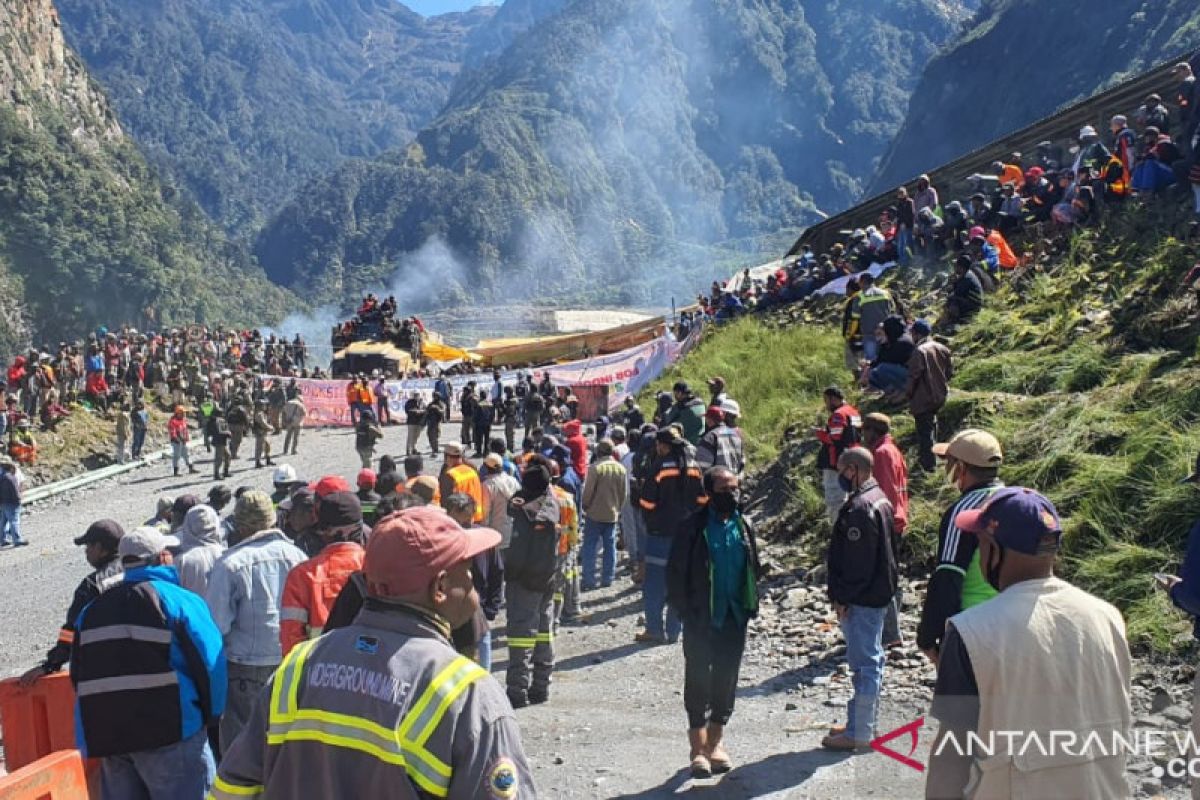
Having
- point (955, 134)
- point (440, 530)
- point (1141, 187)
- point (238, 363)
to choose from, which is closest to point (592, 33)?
point (955, 134)

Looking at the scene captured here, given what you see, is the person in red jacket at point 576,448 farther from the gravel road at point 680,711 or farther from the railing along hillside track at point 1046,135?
the railing along hillside track at point 1046,135

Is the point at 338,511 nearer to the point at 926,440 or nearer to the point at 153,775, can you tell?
the point at 153,775

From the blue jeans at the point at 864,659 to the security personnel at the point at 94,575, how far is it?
394 cm

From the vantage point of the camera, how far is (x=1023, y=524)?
293 cm

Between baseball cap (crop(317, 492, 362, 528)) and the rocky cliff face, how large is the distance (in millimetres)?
67536

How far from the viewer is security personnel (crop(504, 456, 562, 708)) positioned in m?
7.36

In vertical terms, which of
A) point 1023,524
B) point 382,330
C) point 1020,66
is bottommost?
point 1023,524

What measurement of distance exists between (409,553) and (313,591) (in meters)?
2.49

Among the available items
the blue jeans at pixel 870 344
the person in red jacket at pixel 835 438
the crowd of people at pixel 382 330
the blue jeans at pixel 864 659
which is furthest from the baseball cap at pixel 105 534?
the crowd of people at pixel 382 330

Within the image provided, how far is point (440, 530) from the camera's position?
8.96 feet

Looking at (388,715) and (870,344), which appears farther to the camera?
(870,344)

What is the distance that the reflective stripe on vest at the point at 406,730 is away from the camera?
243 centimetres

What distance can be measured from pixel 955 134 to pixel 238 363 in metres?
78.0

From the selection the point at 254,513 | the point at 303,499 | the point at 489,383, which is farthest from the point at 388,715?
the point at 489,383
